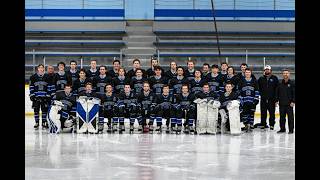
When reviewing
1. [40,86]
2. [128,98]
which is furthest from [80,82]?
[128,98]

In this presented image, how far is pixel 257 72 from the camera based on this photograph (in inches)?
682

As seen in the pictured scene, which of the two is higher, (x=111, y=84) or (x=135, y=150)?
(x=111, y=84)

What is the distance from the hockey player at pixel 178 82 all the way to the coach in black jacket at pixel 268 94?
1.99 meters

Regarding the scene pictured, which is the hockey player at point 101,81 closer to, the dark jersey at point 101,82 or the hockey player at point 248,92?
the dark jersey at point 101,82

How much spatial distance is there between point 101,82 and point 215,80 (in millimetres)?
2270

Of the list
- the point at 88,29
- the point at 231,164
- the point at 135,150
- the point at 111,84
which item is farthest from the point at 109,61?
the point at 231,164

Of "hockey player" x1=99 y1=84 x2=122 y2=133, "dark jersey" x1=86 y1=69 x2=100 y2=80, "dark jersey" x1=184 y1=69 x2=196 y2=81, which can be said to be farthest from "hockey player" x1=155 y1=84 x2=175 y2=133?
"dark jersey" x1=86 y1=69 x2=100 y2=80

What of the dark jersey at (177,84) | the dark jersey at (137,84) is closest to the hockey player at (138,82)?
the dark jersey at (137,84)

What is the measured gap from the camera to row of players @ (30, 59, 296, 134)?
1053 centimetres

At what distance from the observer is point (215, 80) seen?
1071 centimetres

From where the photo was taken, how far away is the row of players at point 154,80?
10.5 m

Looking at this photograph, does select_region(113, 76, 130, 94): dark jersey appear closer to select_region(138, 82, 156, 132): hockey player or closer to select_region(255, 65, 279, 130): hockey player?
select_region(138, 82, 156, 132): hockey player
